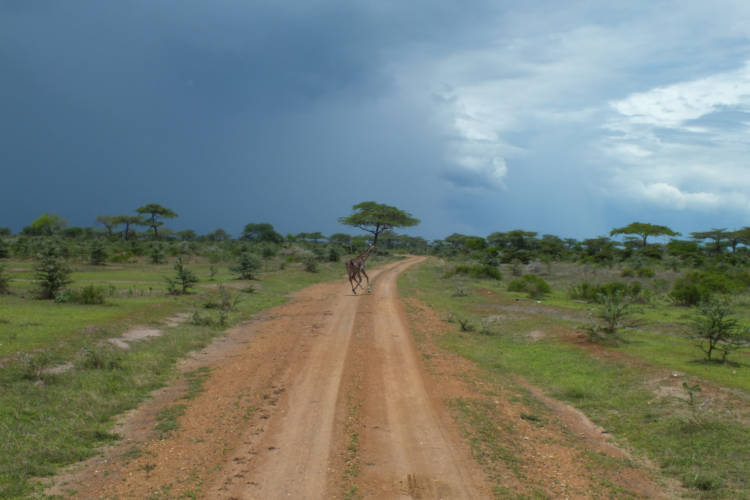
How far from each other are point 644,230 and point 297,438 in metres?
77.0

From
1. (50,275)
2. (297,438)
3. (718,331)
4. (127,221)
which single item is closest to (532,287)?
(718,331)

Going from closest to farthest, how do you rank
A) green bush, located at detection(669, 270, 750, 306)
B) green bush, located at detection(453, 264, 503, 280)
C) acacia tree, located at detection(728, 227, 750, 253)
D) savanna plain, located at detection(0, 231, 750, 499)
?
savanna plain, located at detection(0, 231, 750, 499) → green bush, located at detection(669, 270, 750, 306) → green bush, located at detection(453, 264, 503, 280) → acacia tree, located at detection(728, 227, 750, 253)

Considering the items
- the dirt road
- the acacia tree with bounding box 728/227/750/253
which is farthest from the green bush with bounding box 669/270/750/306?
the acacia tree with bounding box 728/227/750/253

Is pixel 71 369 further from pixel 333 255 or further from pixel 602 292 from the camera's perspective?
pixel 333 255

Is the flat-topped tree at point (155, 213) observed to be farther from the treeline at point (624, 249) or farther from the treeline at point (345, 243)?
the treeline at point (624, 249)

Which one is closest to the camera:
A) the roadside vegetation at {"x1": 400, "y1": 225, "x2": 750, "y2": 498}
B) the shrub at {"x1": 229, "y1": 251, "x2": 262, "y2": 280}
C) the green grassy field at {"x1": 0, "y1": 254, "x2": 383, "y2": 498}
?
the green grassy field at {"x1": 0, "y1": 254, "x2": 383, "y2": 498}

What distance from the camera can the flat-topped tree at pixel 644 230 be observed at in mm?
67875

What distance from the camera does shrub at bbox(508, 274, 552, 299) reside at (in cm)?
2544

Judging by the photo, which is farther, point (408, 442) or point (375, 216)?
point (375, 216)

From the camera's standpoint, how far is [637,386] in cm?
955

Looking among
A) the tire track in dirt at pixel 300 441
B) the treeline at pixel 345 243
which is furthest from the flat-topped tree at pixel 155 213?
the tire track in dirt at pixel 300 441

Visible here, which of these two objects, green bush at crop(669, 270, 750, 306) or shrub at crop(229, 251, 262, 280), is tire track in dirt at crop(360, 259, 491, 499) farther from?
shrub at crop(229, 251, 262, 280)

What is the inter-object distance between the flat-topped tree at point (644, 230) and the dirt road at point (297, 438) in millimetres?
71358

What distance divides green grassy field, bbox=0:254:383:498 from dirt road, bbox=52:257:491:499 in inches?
Answer: 20.8
